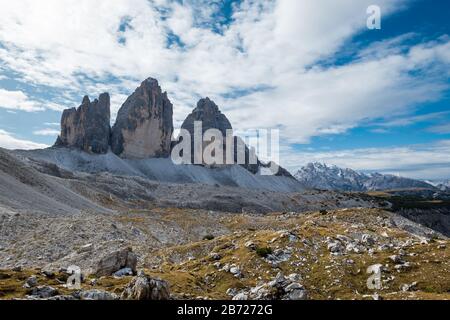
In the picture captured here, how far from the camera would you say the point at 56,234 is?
5141 cm

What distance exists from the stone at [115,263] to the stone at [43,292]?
26.1 feet

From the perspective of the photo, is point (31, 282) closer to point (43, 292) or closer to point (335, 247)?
point (43, 292)

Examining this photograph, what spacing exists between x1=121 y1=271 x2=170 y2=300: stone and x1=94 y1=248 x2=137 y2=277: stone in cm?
896

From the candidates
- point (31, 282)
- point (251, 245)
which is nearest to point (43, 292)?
point (31, 282)

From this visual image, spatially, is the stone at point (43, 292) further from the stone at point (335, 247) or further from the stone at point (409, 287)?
the stone at point (335, 247)

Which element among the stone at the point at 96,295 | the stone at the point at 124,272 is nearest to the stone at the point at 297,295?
the stone at the point at 96,295

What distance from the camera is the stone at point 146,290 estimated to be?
1812 centimetres

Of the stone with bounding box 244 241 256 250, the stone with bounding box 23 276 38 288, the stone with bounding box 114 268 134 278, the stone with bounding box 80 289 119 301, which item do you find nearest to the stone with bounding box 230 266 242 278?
the stone with bounding box 244 241 256 250

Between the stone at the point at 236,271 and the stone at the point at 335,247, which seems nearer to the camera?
the stone at the point at 236,271

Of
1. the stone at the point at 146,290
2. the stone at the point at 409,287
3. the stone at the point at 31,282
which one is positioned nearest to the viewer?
the stone at the point at 146,290

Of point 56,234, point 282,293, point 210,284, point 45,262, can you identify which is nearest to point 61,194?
point 56,234

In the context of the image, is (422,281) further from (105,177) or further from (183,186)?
(183,186)

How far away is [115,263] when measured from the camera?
2792 cm
